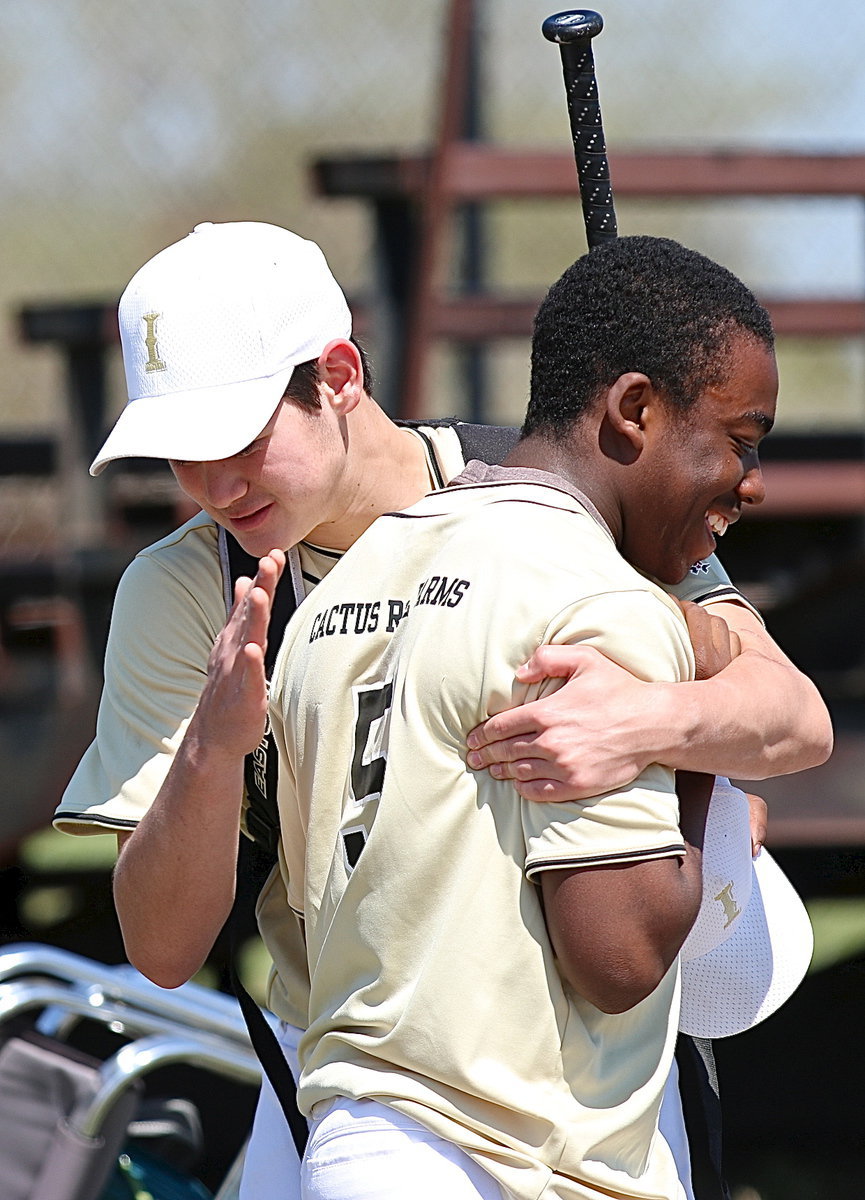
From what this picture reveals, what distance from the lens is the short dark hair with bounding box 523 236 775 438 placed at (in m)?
1.15

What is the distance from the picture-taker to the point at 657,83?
222 inches

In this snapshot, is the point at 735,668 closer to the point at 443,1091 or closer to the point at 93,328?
the point at 443,1091

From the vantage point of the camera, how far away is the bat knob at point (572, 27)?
141cm

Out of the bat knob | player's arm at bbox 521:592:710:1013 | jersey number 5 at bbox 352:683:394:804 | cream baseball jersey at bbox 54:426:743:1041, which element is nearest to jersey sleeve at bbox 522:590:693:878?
player's arm at bbox 521:592:710:1013

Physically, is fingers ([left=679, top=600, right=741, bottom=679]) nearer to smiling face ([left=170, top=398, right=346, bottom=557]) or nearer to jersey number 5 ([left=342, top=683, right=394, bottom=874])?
jersey number 5 ([left=342, top=683, right=394, bottom=874])

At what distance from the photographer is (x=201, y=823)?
1253 mm

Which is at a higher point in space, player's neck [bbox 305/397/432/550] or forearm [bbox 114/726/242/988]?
player's neck [bbox 305/397/432/550]

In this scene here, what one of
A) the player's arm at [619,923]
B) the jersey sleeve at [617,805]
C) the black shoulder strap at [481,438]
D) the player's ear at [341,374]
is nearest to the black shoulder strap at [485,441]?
the black shoulder strap at [481,438]

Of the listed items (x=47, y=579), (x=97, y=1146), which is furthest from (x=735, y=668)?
(x=47, y=579)

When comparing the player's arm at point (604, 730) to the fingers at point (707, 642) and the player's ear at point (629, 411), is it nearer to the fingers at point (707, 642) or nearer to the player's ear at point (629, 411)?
the fingers at point (707, 642)

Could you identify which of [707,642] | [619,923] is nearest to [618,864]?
[619,923]

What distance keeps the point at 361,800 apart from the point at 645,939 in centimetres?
24

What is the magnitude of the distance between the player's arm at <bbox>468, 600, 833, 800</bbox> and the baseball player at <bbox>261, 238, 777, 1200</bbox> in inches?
0.6

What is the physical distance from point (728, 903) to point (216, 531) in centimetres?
61
